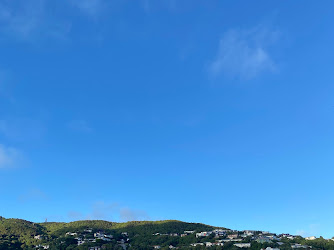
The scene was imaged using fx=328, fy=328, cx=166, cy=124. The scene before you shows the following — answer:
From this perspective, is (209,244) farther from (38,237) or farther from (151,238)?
(38,237)

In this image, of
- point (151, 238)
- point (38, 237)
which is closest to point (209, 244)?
point (151, 238)

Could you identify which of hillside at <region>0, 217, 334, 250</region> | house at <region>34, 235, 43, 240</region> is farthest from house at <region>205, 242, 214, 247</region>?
house at <region>34, 235, 43, 240</region>

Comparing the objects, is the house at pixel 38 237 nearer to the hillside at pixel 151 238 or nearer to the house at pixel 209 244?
the hillside at pixel 151 238

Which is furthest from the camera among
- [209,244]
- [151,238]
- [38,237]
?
[38,237]

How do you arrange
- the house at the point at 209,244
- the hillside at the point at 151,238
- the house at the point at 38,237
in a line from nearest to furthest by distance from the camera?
the hillside at the point at 151,238 < the house at the point at 209,244 < the house at the point at 38,237

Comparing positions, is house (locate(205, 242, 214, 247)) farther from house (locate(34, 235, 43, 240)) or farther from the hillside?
house (locate(34, 235, 43, 240))

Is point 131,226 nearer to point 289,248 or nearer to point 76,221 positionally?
point 76,221

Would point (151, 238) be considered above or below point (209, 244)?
above

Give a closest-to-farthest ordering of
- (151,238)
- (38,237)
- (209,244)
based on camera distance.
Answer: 1. (209,244)
2. (151,238)
3. (38,237)

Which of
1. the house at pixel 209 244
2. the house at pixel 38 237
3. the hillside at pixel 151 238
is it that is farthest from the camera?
the house at pixel 38 237

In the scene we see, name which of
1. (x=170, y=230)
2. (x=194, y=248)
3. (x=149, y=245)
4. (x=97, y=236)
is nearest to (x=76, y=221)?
(x=97, y=236)

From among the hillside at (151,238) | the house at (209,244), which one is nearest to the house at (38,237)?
the hillside at (151,238)

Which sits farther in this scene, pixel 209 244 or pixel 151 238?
pixel 151 238

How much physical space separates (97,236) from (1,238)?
35494mm
